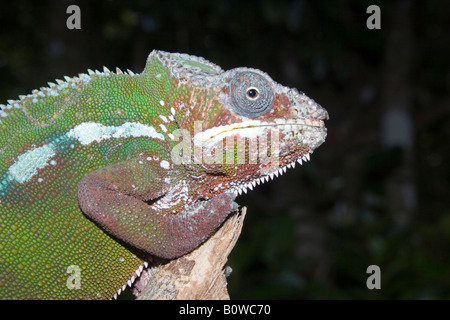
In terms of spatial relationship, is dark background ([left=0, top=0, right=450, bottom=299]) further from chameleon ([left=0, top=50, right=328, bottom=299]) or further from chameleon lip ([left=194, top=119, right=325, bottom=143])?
chameleon lip ([left=194, top=119, right=325, bottom=143])

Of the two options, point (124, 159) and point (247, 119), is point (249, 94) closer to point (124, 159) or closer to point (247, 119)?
point (247, 119)

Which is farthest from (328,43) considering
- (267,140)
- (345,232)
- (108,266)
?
(108,266)

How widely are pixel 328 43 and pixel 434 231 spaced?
10.8 ft

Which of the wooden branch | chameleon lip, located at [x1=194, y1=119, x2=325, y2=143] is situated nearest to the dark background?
the wooden branch

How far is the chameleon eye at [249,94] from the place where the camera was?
6.38 feet

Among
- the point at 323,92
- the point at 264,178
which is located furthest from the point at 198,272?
the point at 323,92

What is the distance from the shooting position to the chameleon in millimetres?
1871

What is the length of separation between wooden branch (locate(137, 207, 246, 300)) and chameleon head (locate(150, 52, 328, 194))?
278mm

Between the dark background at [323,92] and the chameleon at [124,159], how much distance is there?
3.01 m

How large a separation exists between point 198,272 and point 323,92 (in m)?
6.83

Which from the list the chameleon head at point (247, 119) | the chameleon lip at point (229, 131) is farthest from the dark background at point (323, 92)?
the chameleon lip at point (229, 131)

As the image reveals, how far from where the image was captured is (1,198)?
1909 millimetres

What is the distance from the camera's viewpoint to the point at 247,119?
1961mm

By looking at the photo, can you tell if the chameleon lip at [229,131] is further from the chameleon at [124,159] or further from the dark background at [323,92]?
the dark background at [323,92]
